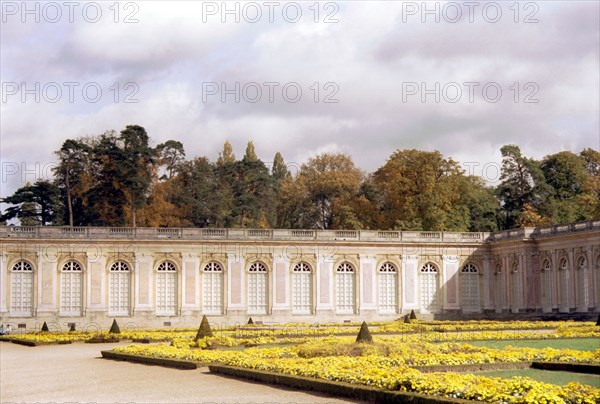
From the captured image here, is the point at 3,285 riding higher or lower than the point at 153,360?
higher

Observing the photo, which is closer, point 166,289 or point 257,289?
point 166,289

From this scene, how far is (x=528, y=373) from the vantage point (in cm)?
2195

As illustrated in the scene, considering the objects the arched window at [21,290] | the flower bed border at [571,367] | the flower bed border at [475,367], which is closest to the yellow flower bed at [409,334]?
the flower bed border at [475,367]

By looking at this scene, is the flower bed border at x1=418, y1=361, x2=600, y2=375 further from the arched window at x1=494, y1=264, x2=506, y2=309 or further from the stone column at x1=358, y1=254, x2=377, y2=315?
the arched window at x1=494, y1=264, x2=506, y2=309

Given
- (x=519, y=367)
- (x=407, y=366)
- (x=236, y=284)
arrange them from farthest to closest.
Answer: (x=236, y=284)
(x=519, y=367)
(x=407, y=366)

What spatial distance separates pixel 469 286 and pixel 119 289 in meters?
21.7

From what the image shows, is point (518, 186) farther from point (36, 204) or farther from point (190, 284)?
point (36, 204)

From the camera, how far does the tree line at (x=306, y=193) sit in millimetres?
69312

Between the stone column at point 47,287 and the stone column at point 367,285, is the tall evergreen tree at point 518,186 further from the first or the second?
the stone column at point 47,287

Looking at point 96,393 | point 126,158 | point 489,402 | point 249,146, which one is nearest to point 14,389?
point 96,393

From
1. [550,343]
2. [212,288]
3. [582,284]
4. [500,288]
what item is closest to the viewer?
[550,343]

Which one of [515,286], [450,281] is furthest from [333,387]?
[450,281]

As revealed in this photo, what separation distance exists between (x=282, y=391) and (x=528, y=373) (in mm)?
5855

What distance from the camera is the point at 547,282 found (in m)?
55.7
